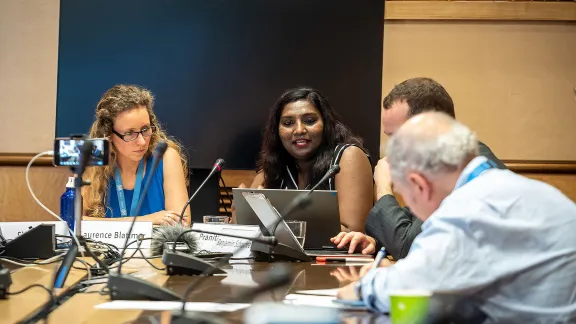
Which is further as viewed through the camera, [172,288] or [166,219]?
[166,219]

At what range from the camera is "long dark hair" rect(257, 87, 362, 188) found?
3.58m

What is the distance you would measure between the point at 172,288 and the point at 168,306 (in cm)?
26

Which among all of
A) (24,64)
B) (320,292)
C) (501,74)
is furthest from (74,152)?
(501,74)

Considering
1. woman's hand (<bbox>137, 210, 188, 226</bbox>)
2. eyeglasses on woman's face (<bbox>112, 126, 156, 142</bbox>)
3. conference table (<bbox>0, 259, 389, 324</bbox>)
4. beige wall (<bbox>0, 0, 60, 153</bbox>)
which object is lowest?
conference table (<bbox>0, 259, 389, 324</bbox>)

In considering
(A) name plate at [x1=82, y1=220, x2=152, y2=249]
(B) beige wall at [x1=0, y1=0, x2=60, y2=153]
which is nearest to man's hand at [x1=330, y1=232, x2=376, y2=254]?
(A) name plate at [x1=82, y1=220, x2=152, y2=249]

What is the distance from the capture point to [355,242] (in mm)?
2586

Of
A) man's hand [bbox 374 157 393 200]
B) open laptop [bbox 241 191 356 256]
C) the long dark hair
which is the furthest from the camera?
the long dark hair

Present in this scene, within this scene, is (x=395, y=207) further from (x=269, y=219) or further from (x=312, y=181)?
(x=312, y=181)

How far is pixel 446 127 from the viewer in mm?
1511

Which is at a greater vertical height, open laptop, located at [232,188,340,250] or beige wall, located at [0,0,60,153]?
beige wall, located at [0,0,60,153]

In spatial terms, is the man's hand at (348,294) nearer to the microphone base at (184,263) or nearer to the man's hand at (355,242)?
the microphone base at (184,263)

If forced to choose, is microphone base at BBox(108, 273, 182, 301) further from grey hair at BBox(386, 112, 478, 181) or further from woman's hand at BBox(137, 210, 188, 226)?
woman's hand at BBox(137, 210, 188, 226)

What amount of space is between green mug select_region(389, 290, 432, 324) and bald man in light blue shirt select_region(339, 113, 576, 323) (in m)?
0.21

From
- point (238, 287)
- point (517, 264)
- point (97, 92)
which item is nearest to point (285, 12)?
point (97, 92)
